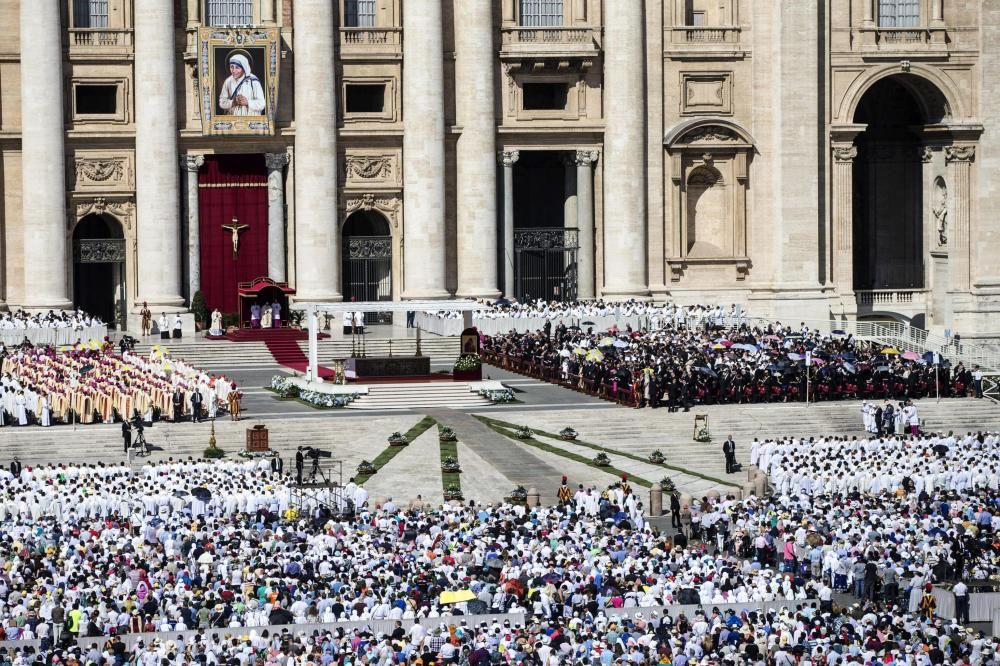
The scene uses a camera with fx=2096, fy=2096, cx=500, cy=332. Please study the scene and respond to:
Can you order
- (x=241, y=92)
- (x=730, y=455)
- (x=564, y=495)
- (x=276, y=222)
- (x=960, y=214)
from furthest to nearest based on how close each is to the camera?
1. (x=960, y=214)
2. (x=276, y=222)
3. (x=241, y=92)
4. (x=730, y=455)
5. (x=564, y=495)

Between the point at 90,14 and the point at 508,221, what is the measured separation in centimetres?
2152

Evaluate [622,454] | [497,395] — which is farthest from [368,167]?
[622,454]

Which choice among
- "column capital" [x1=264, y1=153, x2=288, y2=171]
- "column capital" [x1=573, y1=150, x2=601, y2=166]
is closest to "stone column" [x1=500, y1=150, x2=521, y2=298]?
"column capital" [x1=573, y1=150, x2=601, y2=166]

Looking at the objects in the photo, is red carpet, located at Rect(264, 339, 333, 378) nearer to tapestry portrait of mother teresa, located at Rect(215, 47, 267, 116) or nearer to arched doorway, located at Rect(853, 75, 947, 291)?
tapestry portrait of mother teresa, located at Rect(215, 47, 267, 116)

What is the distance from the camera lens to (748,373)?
77562 millimetres

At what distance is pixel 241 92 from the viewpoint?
95125 mm

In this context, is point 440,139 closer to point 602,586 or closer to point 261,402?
point 261,402

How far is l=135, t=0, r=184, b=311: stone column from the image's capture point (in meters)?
94.2

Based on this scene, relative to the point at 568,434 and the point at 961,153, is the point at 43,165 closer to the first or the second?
the point at 568,434

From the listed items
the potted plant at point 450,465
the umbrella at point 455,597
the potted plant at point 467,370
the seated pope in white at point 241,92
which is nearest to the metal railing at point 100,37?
the seated pope in white at point 241,92

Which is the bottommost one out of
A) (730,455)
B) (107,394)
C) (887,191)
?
(730,455)

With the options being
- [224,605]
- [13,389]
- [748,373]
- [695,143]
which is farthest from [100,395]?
[695,143]

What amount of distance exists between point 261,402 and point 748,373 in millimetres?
17959

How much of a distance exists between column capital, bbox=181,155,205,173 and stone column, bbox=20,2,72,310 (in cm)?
562
